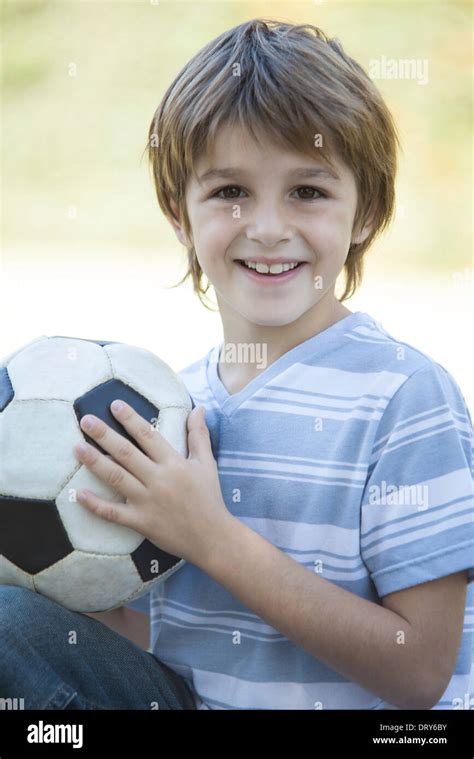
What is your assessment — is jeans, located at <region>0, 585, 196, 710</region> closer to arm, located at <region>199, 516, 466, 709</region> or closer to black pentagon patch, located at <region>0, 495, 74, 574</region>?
black pentagon patch, located at <region>0, 495, 74, 574</region>

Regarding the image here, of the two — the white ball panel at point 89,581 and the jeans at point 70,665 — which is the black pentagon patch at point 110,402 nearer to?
the white ball panel at point 89,581

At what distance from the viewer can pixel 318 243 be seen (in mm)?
1676

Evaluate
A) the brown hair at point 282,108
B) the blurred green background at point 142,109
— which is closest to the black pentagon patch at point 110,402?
the brown hair at point 282,108

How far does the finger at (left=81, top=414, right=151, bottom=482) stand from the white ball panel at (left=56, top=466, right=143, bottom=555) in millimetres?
44

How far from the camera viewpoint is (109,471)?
1472 mm

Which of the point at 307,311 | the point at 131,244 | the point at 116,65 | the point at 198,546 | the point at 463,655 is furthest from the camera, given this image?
the point at 116,65

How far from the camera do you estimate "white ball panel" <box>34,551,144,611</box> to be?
1502 mm

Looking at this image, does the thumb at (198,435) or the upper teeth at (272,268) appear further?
the upper teeth at (272,268)

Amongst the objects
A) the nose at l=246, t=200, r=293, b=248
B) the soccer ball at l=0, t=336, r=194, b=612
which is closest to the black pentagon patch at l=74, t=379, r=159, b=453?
the soccer ball at l=0, t=336, r=194, b=612

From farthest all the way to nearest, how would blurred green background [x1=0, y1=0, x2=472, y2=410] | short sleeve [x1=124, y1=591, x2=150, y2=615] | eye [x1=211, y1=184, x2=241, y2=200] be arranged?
blurred green background [x1=0, y1=0, x2=472, y2=410] → short sleeve [x1=124, y1=591, x2=150, y2=615] → eye [x1=211, y1=184, x2=241, y2=200]

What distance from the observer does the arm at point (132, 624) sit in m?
1.91
